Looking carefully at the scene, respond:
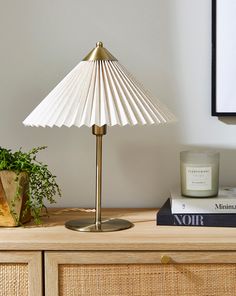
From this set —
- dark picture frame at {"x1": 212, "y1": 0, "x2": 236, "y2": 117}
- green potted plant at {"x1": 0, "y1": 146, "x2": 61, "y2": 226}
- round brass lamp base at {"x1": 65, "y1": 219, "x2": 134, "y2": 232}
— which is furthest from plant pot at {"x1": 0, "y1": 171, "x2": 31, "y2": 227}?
dark picture frame at {"x1": 212, "y1": 0, "x2": 236, "y2": 117}

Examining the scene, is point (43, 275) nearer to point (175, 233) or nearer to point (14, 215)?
point (14, 215)

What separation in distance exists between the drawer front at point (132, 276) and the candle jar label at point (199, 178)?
0.74ft

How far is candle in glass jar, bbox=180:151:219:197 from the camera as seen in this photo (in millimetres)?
1352

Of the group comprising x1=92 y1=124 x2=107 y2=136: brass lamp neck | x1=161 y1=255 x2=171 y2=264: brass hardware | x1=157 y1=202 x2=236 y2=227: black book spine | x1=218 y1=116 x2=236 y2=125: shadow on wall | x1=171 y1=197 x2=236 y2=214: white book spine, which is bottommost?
x1=161 y1=255 x2=171 y2=264: brass hardware

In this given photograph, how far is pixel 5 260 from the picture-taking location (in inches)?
46.3

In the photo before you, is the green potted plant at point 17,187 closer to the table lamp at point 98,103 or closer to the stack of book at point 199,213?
the table lamp at point 98,103

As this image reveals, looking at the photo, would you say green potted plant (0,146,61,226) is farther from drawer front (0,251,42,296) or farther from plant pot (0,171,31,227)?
drawer front (0,251,42,296)

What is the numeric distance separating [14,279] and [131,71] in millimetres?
606

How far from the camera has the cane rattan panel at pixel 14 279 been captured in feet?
3.88

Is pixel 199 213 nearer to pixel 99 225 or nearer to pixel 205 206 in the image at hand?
pixel 205 206

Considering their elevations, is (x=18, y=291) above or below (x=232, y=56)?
below

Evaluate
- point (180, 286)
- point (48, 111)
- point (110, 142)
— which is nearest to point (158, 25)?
point (110, 142)

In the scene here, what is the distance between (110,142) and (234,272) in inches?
19.8

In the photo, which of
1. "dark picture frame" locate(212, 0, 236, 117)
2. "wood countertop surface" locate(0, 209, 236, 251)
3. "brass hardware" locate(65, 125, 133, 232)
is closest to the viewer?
"wood countertop surface" locate(0, 209, 236, 251)
